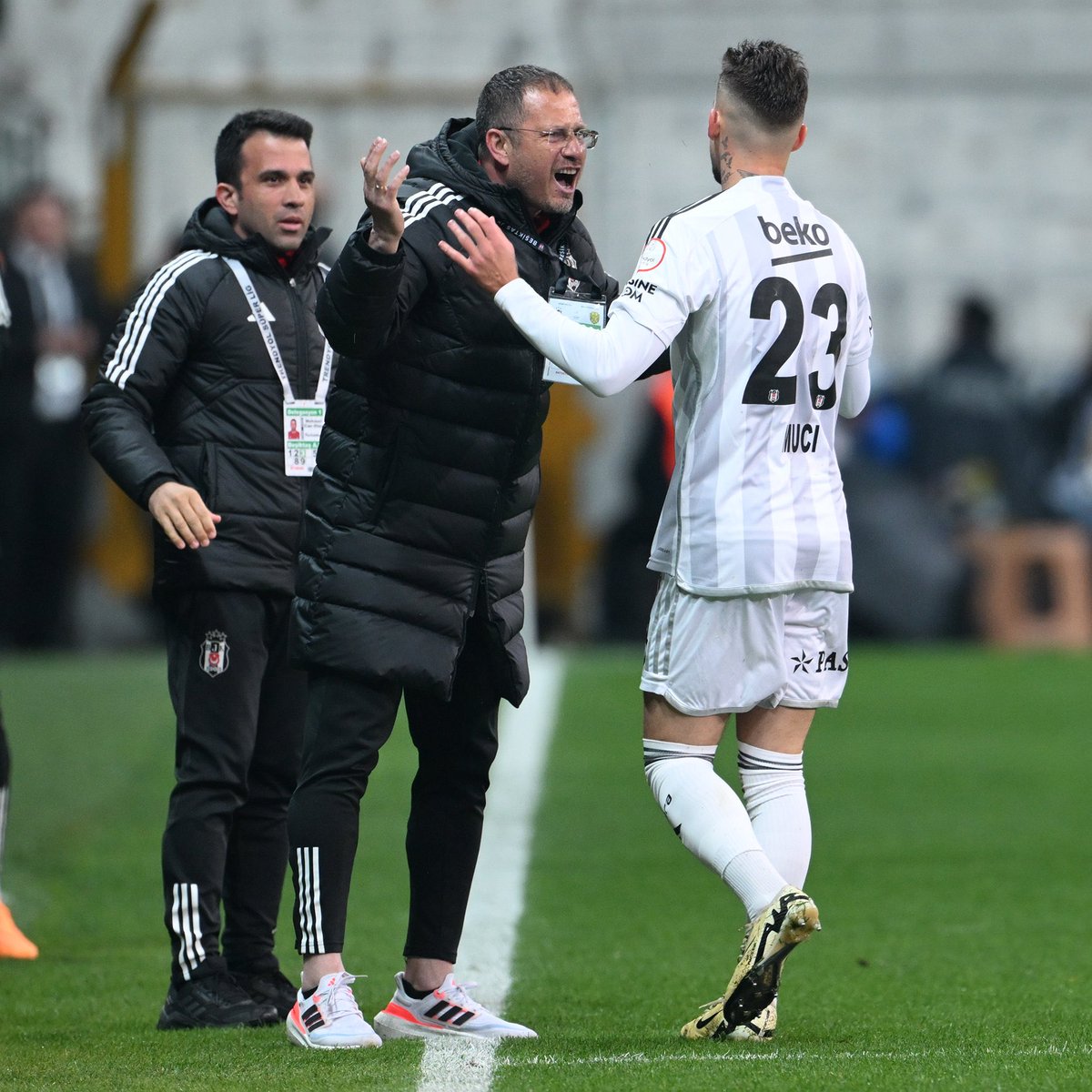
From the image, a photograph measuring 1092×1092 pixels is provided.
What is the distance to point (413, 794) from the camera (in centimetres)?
537

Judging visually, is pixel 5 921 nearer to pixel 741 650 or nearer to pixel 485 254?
pixel 741 650

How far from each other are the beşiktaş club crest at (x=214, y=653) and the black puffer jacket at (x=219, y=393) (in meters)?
0.12

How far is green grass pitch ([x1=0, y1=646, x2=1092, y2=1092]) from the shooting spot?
15.4 ft

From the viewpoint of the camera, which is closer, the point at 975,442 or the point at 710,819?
the point at 710,819

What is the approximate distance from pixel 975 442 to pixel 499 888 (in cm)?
1061

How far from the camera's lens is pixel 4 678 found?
13.8m

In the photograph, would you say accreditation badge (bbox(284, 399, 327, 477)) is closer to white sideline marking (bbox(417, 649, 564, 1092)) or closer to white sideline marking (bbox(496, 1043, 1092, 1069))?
white sideline marking (bbox(417, 649, 564, 1092))

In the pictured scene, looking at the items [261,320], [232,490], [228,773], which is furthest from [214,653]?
[261,320]

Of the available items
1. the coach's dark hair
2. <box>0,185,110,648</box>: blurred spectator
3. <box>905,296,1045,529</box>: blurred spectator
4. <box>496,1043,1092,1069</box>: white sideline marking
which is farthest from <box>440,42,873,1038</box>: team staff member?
<box>905,296,1045,529</box>: blurred spectator

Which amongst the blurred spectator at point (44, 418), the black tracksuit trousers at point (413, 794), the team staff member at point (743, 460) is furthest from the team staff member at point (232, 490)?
the blurred spectator at point (44, 418)

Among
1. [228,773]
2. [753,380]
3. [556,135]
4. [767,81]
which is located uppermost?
[767,81]

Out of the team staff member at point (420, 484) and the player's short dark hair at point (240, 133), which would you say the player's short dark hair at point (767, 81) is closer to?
the team staff member at point (420, 484)

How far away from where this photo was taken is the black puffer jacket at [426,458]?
4953 mm

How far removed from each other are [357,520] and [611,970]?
1587mm
